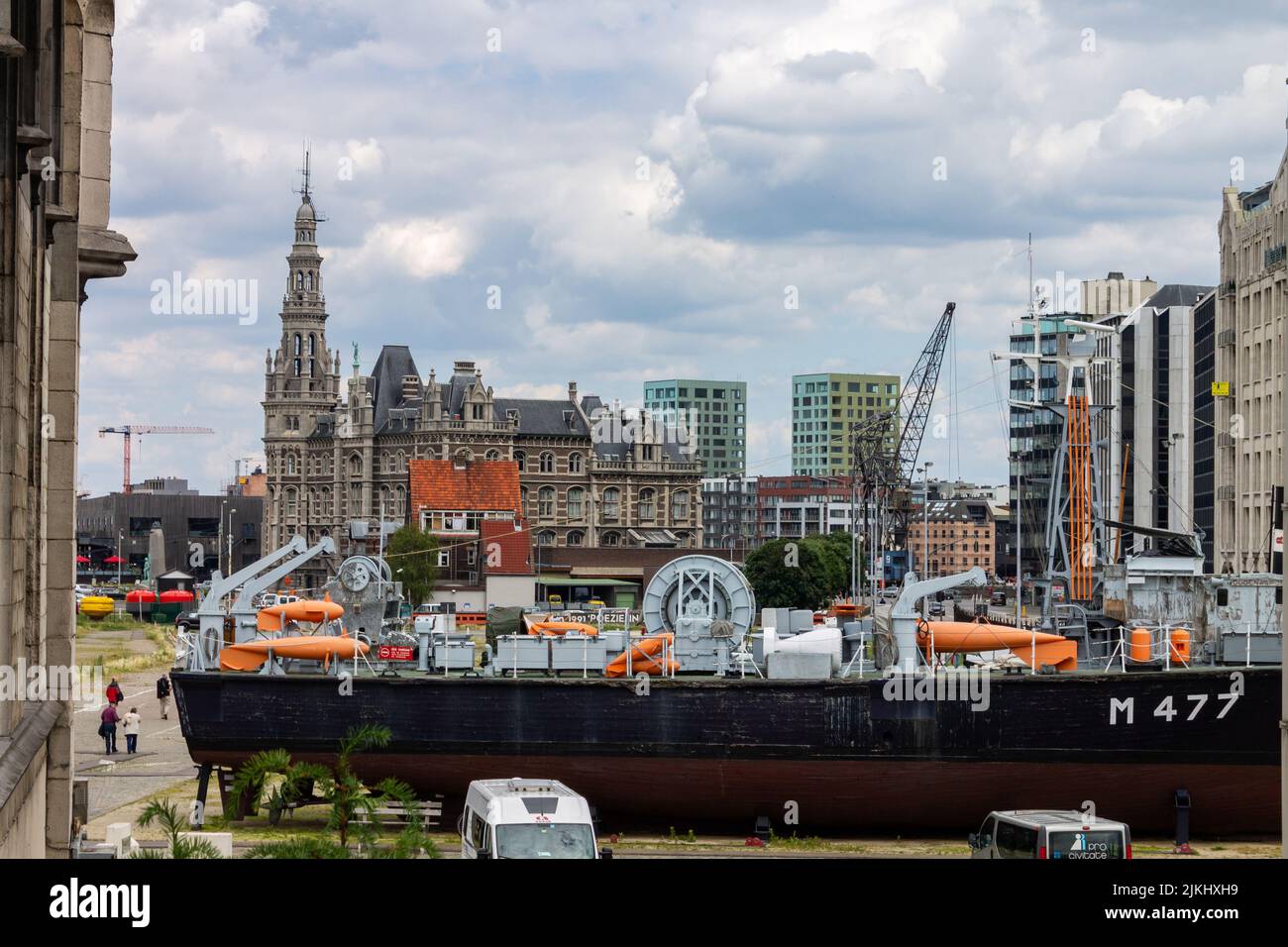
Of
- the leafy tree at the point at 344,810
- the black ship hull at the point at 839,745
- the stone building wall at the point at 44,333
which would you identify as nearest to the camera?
the stone building wall at the point at 44,333

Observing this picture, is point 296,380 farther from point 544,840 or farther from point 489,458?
point 544,840

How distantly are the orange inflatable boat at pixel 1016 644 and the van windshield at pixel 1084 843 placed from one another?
12263mm

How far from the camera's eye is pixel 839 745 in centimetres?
3559

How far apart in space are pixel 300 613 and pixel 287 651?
4.54 metres

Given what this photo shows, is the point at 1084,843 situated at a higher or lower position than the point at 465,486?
lower

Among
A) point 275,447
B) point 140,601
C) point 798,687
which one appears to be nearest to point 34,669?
point 798,687

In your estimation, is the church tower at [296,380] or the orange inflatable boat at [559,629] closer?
the orange inflatable boat at [559,629]

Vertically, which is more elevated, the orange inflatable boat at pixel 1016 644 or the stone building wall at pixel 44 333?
the stone building wall at pixel 44 333

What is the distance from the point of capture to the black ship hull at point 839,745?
3503cm

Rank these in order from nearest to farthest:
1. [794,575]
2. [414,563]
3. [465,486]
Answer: [414,563] → [794,575] → [465,486]

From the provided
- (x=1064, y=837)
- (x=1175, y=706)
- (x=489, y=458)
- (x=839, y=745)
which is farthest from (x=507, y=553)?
(x=1064, y=837)

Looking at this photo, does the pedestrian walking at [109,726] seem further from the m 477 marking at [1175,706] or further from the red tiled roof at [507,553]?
the red tiled roof at [507,553]

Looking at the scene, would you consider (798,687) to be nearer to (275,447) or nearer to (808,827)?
(808,827)

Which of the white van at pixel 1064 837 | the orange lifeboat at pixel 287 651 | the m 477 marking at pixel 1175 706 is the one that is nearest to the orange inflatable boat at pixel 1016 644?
the m 477 marking at pixel 1175 706
